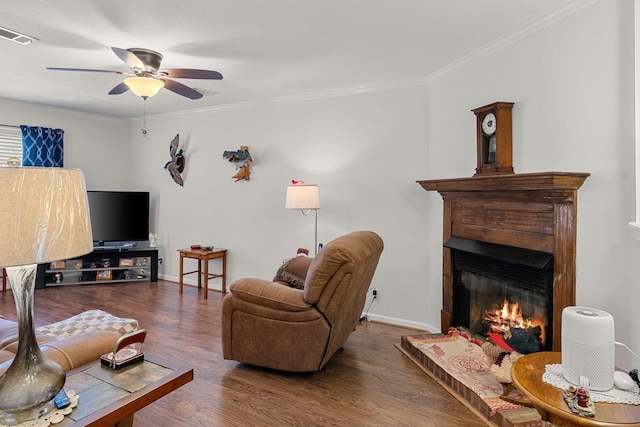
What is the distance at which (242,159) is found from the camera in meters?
4.86

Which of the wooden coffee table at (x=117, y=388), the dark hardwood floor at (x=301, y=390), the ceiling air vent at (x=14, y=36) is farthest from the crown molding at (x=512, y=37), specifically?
the ceiling air vent at (x=14, y=36)

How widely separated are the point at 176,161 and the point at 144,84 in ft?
8.79

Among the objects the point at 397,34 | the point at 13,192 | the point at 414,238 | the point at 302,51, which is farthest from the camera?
the point at 414,238

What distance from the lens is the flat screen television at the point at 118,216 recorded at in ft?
17.5

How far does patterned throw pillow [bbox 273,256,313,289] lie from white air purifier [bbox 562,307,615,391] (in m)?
2.02

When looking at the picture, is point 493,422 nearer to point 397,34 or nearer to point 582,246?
point 582,246

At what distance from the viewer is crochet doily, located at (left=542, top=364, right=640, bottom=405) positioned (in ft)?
4.70

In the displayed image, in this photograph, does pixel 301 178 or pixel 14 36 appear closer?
pixel 14 36

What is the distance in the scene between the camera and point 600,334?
57.8 inches

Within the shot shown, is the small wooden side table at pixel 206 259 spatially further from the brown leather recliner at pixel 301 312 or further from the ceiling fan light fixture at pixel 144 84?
the ceiling fan light fixture at pixel 144 84

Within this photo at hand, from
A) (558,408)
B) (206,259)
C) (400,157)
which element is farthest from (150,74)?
(558,408)

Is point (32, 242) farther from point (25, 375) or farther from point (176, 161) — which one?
point (176, 161)

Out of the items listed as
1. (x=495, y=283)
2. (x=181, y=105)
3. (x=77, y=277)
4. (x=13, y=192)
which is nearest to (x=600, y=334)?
(x=495, y=283)

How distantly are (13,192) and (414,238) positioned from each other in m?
3.34
